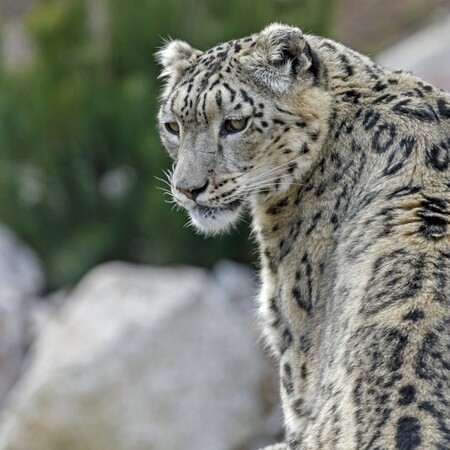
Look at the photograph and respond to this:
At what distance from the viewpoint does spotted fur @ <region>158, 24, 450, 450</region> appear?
614 centimetres

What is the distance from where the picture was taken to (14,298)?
53.6 feet

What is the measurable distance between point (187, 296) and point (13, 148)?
225 inches

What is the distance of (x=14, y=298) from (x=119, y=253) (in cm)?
254

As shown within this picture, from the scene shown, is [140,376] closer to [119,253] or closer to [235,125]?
[119,253]

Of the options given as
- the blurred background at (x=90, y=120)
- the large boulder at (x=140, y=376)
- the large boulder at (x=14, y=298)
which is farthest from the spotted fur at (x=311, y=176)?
the blurred background at (x=90, y=120)

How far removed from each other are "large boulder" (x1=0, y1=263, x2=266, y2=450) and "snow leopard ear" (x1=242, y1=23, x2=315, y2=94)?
6.93 metres

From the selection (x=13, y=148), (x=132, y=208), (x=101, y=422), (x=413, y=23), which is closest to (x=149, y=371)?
(x=101, y=422)

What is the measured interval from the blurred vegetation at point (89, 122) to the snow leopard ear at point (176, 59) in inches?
398

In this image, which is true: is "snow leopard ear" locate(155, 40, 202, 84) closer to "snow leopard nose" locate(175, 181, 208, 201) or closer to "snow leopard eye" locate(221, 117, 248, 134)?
"snow leopard eye" locate(221, 117, 248, 134)

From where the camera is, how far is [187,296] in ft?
46.3

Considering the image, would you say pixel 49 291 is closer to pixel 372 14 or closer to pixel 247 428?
pixel 247 428

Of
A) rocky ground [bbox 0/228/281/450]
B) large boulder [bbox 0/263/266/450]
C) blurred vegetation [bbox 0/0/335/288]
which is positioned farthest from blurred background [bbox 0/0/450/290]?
large boulder [bbox 0/263/266/450]

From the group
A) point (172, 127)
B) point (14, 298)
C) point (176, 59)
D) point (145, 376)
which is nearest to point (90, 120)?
point (14, 298)

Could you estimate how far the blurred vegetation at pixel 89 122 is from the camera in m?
18.2
